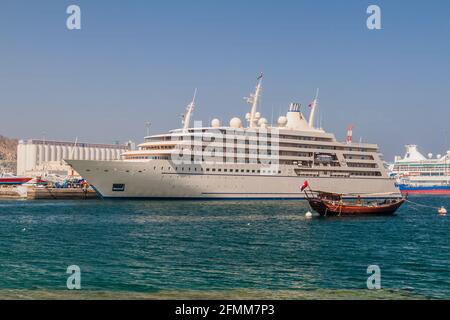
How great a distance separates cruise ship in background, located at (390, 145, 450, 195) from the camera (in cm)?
15588

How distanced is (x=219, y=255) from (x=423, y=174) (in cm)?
15149

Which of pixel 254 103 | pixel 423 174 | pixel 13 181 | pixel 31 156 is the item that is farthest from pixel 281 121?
pixel 31 156

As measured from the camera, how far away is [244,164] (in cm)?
7500

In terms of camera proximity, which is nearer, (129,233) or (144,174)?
(129,233)

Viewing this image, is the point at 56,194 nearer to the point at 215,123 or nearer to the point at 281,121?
the point at 215,123

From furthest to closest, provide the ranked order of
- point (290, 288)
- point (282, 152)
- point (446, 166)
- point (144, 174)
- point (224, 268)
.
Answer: point (446, 166)
point (282, 152)
point (144, 174)
point (224, 268)
point (290, 288)

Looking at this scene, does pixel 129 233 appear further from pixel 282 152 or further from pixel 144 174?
pixel 282 152

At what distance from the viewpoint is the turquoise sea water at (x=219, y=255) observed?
20359mm

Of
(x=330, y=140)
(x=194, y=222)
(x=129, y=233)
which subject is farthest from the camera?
Result: (x=330, y=140)

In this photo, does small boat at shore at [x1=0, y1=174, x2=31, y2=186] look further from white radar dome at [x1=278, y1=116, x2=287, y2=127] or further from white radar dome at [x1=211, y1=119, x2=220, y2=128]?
white radar dome at [x1=278, y1=116, x2=287, y2=127]

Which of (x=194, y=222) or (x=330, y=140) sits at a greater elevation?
(x=330, y=140)
